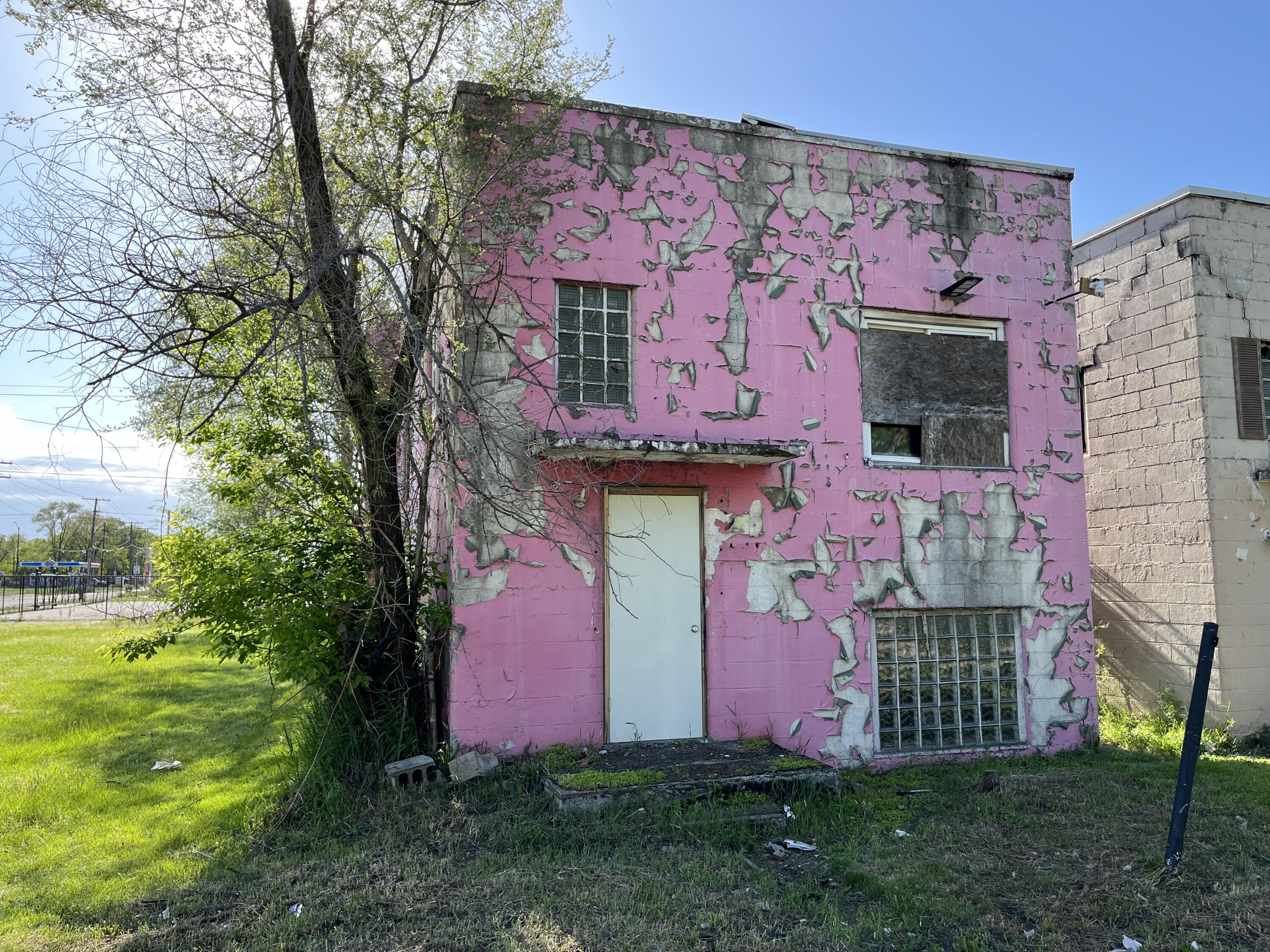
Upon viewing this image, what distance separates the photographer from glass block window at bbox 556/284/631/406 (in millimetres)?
7555

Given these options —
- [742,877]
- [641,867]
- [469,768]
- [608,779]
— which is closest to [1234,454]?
[742,877]

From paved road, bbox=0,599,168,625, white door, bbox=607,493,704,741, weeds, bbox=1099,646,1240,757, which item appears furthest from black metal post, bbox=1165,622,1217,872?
paved road, bbox=0,599,168,625

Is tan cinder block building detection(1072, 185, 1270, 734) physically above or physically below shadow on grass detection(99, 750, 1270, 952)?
above

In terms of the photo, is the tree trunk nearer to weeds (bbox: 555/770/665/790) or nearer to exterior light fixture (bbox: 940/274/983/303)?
weeds (bbox: 555/770/665/790)

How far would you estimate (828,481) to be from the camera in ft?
26.6

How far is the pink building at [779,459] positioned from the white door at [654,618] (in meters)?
0.02

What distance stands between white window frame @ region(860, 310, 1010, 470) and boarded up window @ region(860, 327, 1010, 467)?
0.15ft

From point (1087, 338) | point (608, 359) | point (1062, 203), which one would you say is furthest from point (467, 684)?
point (1087, 338)

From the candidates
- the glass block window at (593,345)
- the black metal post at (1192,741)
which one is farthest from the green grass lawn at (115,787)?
the black metal post at (1192,741)

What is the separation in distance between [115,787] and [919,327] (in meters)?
8.79

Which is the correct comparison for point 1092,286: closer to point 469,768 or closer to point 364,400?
point 364,400

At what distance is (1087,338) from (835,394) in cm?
478

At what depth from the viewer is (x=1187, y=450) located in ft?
31.2

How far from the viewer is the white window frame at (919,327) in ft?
27.6
